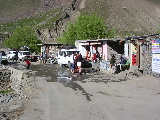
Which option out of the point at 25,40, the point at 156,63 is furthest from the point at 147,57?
the point at 25,40

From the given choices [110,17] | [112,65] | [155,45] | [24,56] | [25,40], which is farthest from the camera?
[110,17]

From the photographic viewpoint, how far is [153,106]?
34.4ft

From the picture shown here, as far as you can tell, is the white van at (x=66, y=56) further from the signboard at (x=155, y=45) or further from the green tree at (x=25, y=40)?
the green tree at (x=25, y=40)

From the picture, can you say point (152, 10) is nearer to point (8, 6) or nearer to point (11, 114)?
point (8, 6)

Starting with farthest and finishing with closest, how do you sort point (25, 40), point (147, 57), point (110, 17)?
point (110, 17), point (25, 40), point (147, 57)

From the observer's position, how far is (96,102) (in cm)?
1108

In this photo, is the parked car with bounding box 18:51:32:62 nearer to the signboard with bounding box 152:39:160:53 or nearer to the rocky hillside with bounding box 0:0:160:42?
the signboard with bounding box 152:39:160:53

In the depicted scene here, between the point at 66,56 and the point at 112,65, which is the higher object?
the point at 66,56

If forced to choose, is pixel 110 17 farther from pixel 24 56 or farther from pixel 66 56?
pixel 66 56

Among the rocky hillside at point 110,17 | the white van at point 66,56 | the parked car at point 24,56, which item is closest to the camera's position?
the white van at point 66,56

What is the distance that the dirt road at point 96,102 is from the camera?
30.0 ft

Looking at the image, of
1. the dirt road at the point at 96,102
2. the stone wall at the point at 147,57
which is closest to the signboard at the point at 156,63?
the stone wall at the point at 147,57

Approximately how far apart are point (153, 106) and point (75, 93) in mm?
4220

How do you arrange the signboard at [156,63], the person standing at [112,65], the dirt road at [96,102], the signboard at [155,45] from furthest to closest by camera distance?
the person standing at [112,65], the signboard at [156,63], the signboard at [155,45], the dirt road at [96,102]
